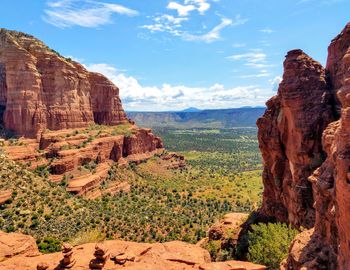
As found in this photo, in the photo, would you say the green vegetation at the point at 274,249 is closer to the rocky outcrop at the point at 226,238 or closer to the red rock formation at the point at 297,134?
the red rock formation at the point at 297,134

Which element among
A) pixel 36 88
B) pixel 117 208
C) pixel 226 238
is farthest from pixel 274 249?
pixel 36 88

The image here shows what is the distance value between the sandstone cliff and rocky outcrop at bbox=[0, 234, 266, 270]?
5.36 m

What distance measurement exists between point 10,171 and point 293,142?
57.4m

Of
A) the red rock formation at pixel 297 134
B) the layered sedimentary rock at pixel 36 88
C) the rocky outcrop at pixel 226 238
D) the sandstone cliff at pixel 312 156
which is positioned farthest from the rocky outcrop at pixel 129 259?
the layered sedimentary rock at pixel 36 88

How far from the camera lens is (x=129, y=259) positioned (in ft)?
75.5

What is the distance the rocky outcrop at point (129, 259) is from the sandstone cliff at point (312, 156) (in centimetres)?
536

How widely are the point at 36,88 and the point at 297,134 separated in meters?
70.3

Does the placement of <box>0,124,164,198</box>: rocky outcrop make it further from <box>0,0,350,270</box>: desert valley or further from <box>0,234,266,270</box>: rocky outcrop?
<box>0,234,266,270</box>: rocky outcrop

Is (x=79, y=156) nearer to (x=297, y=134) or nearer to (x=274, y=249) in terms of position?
(x=297, y=134)

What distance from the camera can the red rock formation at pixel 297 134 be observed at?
32062mm

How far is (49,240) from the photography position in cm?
4194

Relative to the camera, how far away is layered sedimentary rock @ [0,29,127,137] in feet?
259

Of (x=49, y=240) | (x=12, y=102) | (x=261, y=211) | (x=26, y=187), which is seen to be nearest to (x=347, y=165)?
(x=261, y=211)

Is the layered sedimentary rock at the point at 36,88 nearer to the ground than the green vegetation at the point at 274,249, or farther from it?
farther from it
